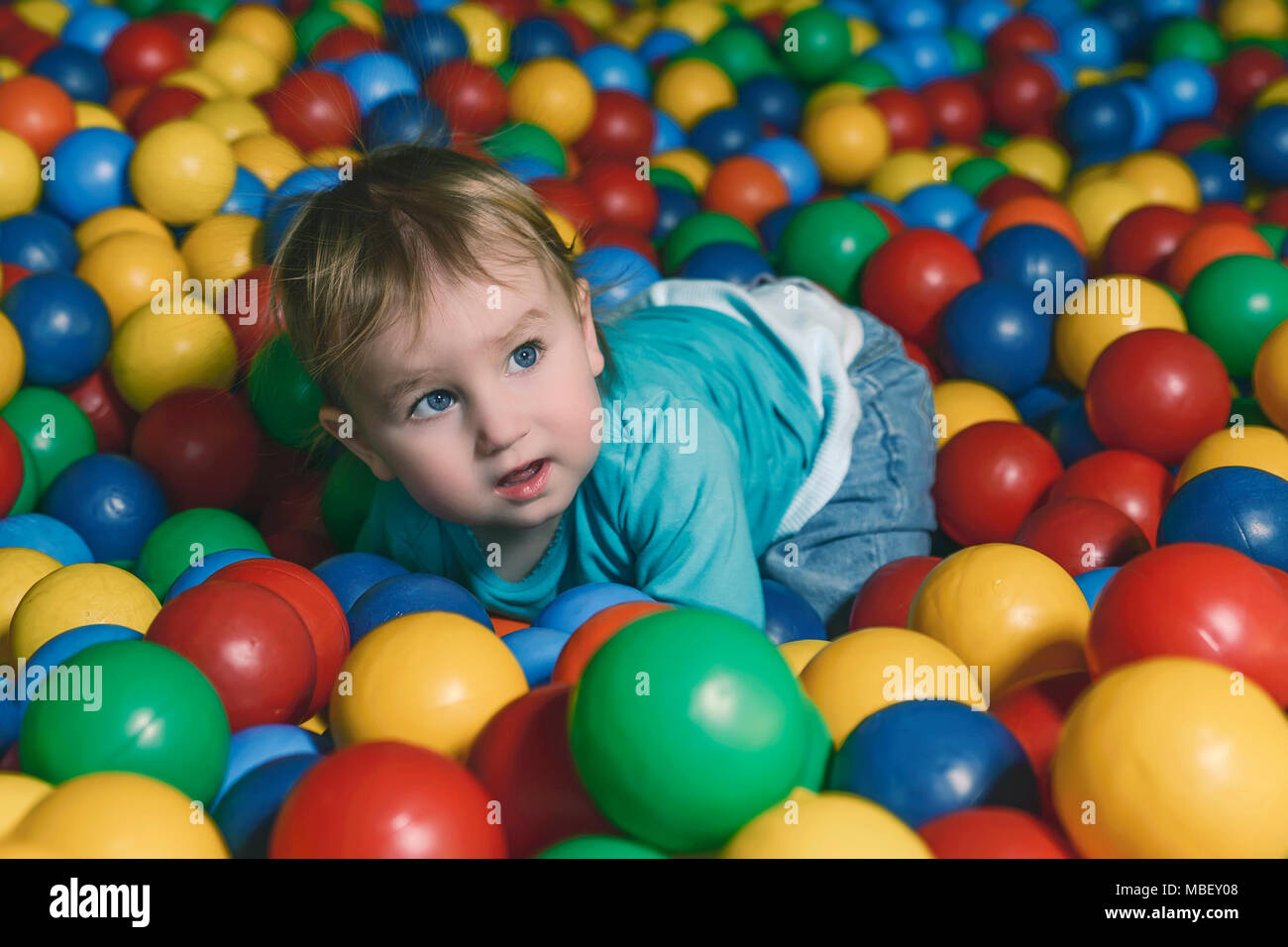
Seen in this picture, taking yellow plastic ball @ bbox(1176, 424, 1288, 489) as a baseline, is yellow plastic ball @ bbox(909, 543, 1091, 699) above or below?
below

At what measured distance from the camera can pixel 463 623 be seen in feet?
3.71

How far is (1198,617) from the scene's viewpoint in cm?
102

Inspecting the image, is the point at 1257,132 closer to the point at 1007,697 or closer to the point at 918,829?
the point at 1007,697

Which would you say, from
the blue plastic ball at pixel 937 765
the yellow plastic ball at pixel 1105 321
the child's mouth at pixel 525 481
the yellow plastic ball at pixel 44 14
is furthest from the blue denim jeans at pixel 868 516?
the yellow plastic ball at pixel 44 14

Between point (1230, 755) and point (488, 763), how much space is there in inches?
20.8

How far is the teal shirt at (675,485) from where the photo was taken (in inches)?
57.4

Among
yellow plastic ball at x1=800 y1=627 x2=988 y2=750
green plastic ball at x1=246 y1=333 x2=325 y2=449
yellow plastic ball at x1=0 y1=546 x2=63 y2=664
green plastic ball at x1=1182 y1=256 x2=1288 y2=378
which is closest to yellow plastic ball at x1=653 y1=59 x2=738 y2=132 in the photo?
green plastic ball at x1=1182 y1=256 x2=1288 y2=378

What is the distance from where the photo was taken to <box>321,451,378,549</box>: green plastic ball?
5.68 ft

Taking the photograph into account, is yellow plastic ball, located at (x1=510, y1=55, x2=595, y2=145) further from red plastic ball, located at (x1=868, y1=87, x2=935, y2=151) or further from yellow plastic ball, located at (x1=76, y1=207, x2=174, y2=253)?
yellow plastic ball, located at (x1=76, y1=207, x2=174, y2=253)

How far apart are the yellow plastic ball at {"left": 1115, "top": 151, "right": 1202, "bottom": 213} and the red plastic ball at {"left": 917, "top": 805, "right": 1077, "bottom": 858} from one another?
1.86 metres

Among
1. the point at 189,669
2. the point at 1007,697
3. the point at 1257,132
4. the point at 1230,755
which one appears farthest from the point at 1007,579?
the point at 1257,132

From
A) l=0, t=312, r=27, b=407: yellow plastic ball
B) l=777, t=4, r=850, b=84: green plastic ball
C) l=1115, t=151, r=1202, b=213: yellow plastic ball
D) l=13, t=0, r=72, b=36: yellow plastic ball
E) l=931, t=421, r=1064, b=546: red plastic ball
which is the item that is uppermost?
l=13, t=0, r=72, b=36: yellow plastic ball

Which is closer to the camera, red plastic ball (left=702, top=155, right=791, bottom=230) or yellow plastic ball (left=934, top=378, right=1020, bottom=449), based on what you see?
yellow plastic ball (left=934, top=378, right=1020, bottom=449)

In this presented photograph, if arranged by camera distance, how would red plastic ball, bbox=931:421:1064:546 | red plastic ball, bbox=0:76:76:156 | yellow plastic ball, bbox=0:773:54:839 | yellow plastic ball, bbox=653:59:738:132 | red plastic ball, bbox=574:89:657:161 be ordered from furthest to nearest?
yellow plastic ball, bbox=653:59:738:132 < red plastic ball, bbox=574:89:657:161 < red plastic ball, bbox=0:76:76:156 < red plastic ball, bbox=931:421:1064:546 < yellow plastic ball, bbox=0:773:54:839
